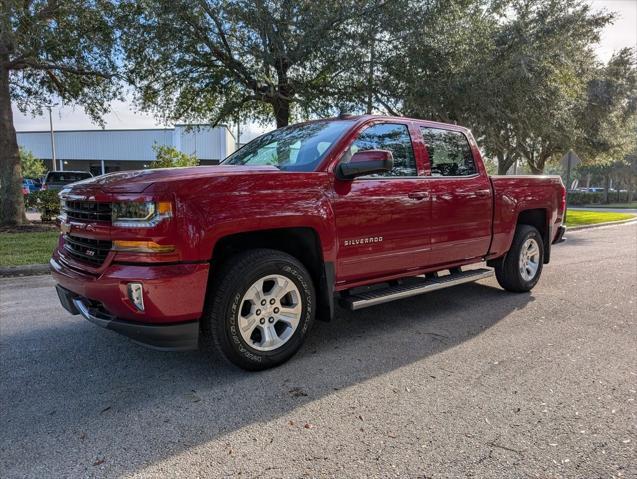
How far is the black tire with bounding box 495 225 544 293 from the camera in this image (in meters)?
5.84

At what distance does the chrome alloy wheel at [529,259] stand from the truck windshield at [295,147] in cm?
313

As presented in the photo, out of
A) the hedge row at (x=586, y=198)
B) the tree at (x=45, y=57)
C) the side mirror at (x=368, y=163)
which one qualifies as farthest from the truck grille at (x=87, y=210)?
the hedge row at (x=586, y=198)

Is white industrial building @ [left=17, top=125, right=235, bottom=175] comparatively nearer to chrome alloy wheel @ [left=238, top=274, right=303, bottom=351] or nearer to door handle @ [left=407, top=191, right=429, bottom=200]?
door handle @ [left=407, top=191, right=429, bottom=200]

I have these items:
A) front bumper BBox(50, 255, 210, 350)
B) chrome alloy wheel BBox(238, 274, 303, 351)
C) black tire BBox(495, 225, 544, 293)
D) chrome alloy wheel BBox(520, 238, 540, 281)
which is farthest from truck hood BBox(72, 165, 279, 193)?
chrome alloy wheel BBox(520, 238, 540, 281)

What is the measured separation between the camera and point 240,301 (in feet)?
11.1

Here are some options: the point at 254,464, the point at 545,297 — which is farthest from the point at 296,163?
the point at 545,297

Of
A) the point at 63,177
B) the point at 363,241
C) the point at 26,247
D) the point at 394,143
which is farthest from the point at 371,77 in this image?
the point at 63,177

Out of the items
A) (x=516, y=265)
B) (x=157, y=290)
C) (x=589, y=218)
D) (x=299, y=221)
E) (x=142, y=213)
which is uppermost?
(x=142, y=213)

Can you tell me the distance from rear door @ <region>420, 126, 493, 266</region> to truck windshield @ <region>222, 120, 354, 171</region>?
1092 millimetres

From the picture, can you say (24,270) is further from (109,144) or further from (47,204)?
(109,144)

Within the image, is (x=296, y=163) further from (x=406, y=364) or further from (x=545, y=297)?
(x=545, y=297)

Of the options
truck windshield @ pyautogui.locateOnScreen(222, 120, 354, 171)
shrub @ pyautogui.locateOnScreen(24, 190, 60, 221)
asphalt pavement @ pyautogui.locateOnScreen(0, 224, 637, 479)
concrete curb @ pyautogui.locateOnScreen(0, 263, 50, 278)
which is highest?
truck windshield @ pyautogui.locateOnScreen(222, 120, 354, 171)

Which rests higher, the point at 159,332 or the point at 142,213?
the point at 142,213

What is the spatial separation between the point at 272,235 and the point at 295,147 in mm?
1031
